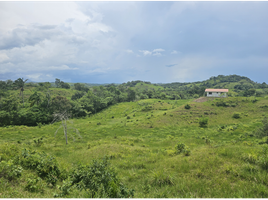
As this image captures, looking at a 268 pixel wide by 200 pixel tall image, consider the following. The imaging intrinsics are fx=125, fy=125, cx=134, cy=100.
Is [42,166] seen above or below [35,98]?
below

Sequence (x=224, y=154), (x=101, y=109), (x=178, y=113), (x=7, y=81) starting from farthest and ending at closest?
(x=7, y=81)
(x=101, y=109)
(x=178, y=113)
(x=224, y=154)

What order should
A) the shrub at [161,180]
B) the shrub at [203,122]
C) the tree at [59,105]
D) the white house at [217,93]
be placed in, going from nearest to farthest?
the shrub at [161,180]
the shrub at [203,122]
the tree at [59,105]
the white house at [217,93]

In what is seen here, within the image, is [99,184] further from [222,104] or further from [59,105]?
[59,105]

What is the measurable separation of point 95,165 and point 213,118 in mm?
46962

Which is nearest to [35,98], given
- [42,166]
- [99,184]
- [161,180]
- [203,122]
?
[42,166]

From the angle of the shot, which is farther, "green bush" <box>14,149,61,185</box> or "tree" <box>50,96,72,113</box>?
"tree" <box>50,96,72,113</box>

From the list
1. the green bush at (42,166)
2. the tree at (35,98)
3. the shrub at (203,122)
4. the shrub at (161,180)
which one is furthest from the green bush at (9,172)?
the tree at (35,98)

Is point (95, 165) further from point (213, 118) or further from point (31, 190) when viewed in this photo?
point (213, 118)

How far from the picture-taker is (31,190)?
16.7ft

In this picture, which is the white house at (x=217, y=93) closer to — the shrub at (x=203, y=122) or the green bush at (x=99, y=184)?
the shrub at (x=203, y=122)

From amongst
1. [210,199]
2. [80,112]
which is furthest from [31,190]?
[80,112]

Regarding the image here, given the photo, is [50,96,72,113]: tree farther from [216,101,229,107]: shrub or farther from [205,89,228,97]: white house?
[205,89,228,97]: white house

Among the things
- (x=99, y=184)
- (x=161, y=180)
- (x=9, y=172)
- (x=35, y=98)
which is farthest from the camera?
(x=35, y=98)

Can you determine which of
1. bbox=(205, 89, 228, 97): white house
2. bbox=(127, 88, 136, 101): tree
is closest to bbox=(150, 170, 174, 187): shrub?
bbox=(205, 89, 228, 97): white house
